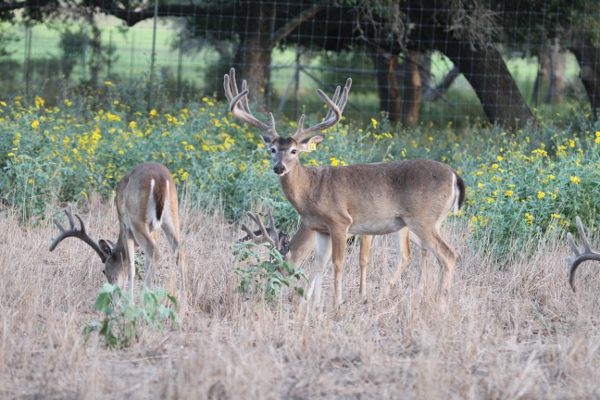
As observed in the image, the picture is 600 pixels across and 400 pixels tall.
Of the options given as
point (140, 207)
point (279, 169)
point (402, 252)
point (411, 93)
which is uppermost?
point (279, 169)

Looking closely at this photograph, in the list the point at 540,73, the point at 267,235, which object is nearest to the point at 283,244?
the point at 267,235

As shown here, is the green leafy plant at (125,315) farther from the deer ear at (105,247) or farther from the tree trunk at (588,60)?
the tree trunk at (588,60)

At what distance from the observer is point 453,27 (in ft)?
45.0

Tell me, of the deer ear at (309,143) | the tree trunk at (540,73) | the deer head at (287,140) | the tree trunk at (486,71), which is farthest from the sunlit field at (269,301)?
the tree trunk at (540,73)

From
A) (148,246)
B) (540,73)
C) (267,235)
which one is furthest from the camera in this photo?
(540,73)

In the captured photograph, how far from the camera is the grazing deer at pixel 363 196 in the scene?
685 centimetres

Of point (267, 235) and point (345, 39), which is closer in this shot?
point (267, 235)

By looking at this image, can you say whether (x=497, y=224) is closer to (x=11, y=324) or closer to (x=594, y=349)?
(x=594, y=349)

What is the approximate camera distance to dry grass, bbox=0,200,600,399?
4555mm

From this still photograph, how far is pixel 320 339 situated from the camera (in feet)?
17.6

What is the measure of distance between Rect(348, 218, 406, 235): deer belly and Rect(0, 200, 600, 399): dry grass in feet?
1.57

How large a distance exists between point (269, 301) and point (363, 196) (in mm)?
1200

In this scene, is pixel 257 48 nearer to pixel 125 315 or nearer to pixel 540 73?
pixel 540 73

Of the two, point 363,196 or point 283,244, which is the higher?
point 363,196
